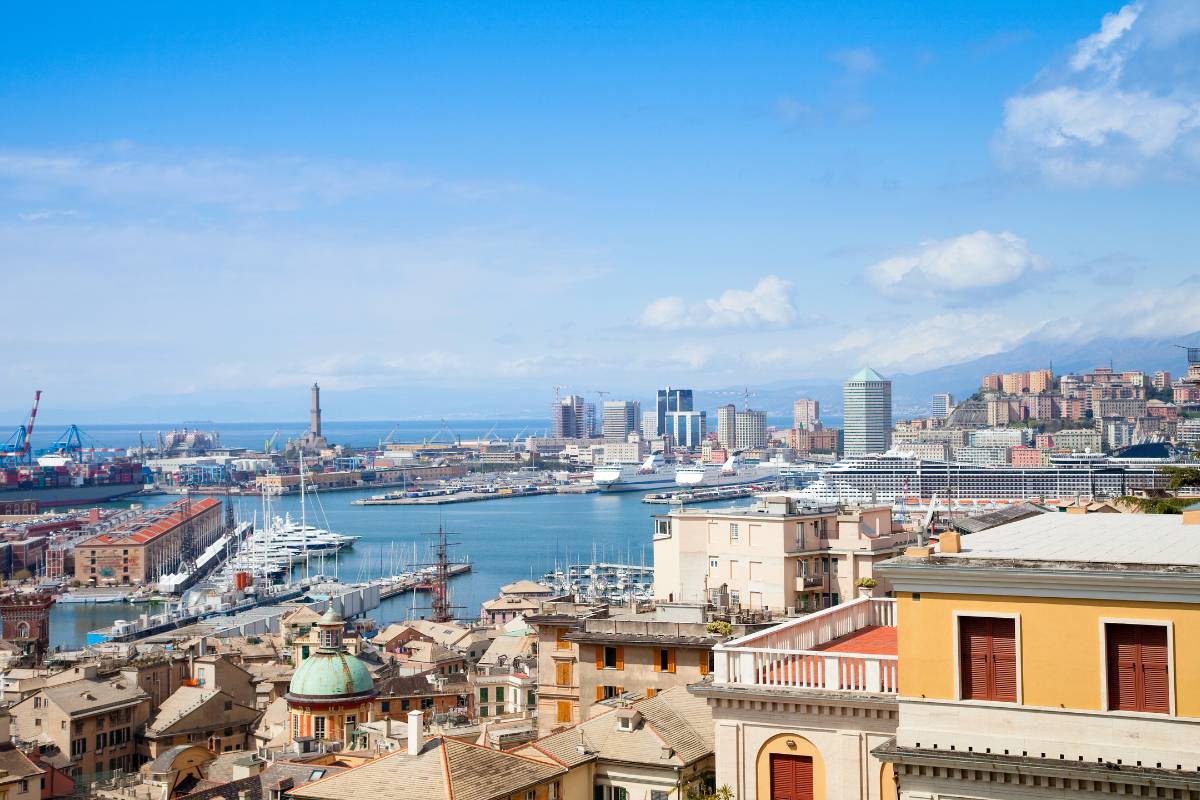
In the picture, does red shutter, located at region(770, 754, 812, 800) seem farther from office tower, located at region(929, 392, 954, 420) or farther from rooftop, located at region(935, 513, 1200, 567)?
office tower, located at region(929, 392, 954, 420)

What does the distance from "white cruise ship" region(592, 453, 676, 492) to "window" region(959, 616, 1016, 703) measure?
11775cm

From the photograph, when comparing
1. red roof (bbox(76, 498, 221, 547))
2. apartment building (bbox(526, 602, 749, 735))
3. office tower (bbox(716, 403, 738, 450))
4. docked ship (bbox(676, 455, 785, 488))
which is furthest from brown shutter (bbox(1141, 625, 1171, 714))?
office tower (bbox(716, 403, 738, 450))

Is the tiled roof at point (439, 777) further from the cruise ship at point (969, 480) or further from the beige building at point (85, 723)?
the cruise ship at point (969, 480)

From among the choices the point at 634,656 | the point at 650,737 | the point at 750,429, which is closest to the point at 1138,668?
the point at 650,737

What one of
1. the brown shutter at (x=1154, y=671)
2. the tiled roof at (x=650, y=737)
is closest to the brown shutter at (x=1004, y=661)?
the brown shutter at (x=1154, y=671)

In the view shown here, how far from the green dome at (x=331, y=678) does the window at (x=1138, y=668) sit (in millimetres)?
13457

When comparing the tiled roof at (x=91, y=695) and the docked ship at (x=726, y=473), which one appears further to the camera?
the docked ship at (x=726, y=473)

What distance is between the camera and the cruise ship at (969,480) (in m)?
73.4

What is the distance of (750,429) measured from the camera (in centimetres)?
17412

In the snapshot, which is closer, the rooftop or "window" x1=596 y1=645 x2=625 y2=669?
the rooftop

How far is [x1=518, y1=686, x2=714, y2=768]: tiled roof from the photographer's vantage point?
7.87 m

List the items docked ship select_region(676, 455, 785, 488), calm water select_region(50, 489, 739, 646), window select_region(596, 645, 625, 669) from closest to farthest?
Result: window select_region(596, 645, 625, 669) → calm water select_region(50, 489, 739, 646) → docked ship select_region(676, 455, 785, 488)

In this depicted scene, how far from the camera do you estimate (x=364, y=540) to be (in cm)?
7694

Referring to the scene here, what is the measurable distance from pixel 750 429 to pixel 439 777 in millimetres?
167539
